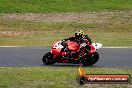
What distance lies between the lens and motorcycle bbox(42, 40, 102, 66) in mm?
17250

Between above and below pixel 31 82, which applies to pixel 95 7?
above

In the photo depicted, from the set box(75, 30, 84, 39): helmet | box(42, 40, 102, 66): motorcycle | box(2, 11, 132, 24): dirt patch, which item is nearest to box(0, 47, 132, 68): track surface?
box(42, 40, 102, 66): motorcycle

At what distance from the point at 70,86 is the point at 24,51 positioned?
29.8 ft

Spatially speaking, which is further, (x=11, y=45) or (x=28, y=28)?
(x=28, y=28)

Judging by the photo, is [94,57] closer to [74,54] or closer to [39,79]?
[74,54]

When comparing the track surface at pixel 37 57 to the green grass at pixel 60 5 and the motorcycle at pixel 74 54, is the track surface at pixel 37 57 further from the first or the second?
the green grass at pixel 60 5

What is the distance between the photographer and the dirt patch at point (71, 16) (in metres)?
33.4

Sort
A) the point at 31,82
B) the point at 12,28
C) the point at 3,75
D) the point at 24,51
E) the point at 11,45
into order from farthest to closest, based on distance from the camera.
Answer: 1. the point at 12,28
2. the point at 11,45
3. the point at 24,51
4. the point at 3,75
5. the point at 31,82

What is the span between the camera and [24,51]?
67.6 ft

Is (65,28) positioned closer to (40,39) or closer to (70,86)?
(40,39)

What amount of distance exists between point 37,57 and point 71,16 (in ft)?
52.5

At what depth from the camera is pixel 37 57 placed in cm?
1909

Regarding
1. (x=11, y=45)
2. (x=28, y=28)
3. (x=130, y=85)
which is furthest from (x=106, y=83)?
(x=28, y=28)

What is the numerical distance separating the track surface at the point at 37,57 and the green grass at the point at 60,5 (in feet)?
51.0
